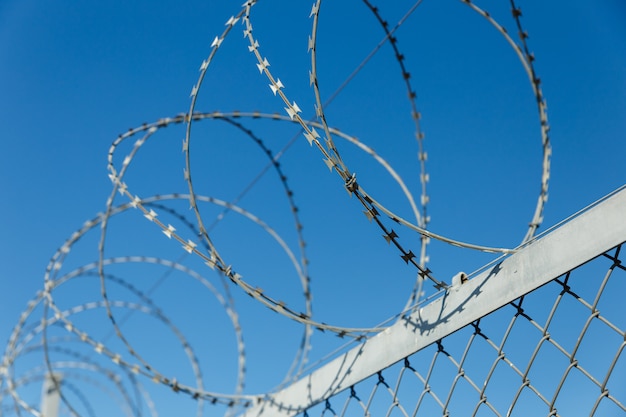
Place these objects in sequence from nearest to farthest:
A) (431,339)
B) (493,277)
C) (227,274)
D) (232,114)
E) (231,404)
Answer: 1. (493,277)
2. (431,339)
3. (227,274)
4. (231,404)
5. (232,114)

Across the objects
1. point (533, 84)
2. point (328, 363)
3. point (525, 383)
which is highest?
point (533, 84)

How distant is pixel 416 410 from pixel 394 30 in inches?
124

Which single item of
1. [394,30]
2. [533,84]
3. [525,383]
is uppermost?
[394,30]

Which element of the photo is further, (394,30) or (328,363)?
(394,30)

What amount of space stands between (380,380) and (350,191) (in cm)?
115

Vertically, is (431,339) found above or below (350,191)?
below

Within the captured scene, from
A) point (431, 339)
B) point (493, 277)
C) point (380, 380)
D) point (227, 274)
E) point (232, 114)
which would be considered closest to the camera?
point (493, 277)

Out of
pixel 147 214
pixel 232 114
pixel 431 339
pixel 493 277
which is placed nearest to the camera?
pixel 493 277

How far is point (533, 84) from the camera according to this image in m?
5.20

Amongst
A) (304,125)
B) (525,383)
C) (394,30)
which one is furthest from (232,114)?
(525,383)

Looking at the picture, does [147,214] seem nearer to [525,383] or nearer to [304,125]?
[304,125]

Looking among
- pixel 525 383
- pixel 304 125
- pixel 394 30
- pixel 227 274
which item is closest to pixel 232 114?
pixel 394 30

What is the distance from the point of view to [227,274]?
4.64 meters

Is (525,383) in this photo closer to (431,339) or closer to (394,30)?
(431,339)
